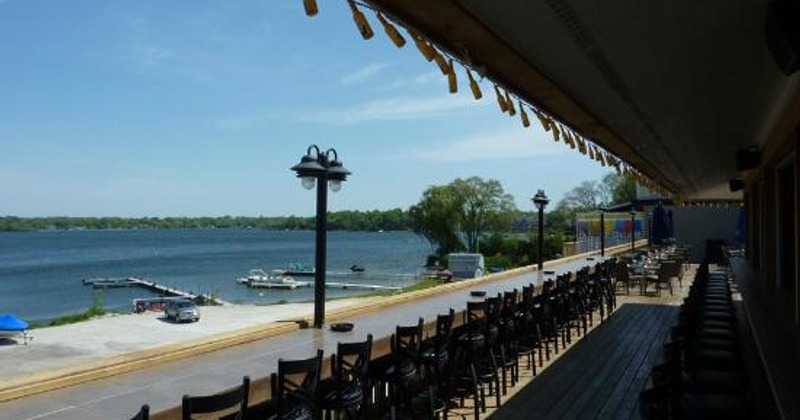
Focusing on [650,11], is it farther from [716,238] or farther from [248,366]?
[716,238]

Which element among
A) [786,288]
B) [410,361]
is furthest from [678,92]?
[786,288]

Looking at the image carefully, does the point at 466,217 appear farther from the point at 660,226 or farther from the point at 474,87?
the point at 474,87

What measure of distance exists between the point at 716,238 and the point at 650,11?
80.8 ft

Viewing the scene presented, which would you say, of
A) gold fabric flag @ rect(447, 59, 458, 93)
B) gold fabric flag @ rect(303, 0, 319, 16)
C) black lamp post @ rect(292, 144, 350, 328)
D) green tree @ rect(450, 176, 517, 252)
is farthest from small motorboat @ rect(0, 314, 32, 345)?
green tree @ rect(450, 176, 517, 252)

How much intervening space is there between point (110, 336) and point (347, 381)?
31.9 metres

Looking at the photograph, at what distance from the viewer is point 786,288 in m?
7.03

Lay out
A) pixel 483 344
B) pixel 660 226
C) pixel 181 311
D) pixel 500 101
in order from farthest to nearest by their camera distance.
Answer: pixel 181 311, pixel 660 226, pixel 483 344, pixel 500 101

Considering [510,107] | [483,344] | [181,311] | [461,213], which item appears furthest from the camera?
[461,213]

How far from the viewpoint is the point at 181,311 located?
36.2 m

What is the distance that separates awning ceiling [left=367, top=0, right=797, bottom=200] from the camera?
223cm

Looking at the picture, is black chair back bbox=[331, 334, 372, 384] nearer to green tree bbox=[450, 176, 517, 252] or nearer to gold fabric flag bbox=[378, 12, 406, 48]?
gold fabric flag bbox=[378, 12, 406, 48]

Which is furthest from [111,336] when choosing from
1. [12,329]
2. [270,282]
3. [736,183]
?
[736,183]

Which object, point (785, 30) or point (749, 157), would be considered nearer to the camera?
point (785, 30)

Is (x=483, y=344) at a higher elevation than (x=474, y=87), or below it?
below
